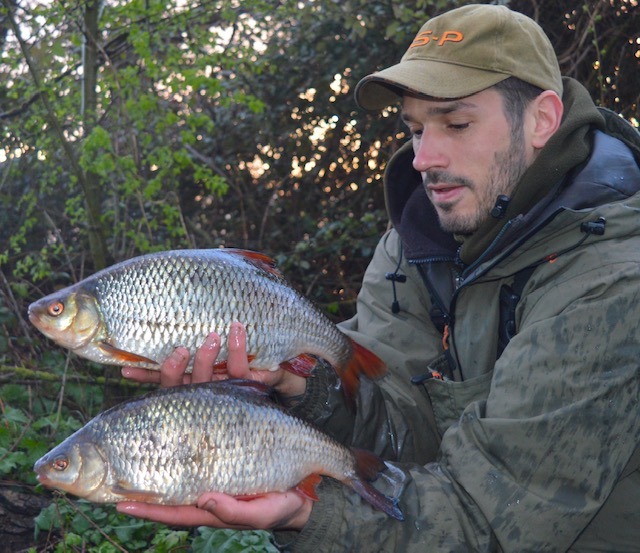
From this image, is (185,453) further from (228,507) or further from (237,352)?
(237,352)

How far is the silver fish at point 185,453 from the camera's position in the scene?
1.79 meters

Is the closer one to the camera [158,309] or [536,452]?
[536,452]

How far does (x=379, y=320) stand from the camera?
2518 millimetres

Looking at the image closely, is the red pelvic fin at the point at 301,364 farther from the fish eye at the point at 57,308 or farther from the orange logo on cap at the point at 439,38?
the orange logo on cap at the point at 439,38

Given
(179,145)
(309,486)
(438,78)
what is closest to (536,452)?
(309,486)

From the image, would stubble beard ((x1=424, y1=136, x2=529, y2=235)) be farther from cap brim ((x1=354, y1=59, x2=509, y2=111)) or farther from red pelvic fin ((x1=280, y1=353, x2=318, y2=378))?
red pelvic fin ((x1=280, y1=353, x2=318, y2=378))

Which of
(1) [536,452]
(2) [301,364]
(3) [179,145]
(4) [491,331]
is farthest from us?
(3) [179,145]

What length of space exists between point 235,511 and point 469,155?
103 centimetres

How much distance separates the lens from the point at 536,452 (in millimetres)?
1693

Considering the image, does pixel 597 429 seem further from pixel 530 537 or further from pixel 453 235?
pixel 453 235

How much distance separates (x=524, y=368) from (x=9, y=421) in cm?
236

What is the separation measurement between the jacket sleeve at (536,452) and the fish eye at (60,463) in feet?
1.69

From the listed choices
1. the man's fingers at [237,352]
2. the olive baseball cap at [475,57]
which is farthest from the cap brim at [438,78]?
the man's fingers at [237,352]

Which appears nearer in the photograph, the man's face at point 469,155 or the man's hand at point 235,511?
the man's hand at point 235,511
